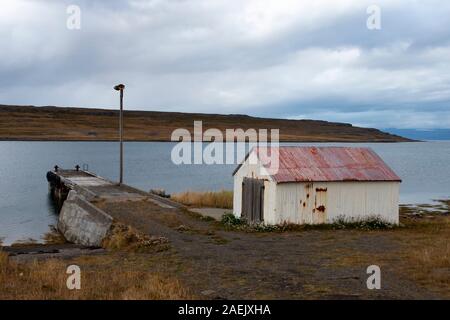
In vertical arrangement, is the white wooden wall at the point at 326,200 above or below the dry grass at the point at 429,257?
above

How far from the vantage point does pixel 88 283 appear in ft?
36.9

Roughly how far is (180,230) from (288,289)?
29.8ft

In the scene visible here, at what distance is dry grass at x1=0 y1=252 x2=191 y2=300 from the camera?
10.1 metres

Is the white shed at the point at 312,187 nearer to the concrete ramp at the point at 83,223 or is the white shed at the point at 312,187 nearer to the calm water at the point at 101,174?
the concrete ramp at the point at 83,223

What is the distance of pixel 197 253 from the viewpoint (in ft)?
50.1

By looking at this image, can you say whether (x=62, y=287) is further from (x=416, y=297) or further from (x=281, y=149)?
(x=281, y=149)

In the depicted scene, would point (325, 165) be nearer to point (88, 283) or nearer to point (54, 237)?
point (88, 283)

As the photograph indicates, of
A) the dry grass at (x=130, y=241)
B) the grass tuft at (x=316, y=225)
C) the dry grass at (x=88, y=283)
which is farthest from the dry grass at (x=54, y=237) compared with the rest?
the dry grass at (x=88, y=283)

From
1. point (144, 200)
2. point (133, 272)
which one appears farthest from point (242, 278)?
point (144, 200)

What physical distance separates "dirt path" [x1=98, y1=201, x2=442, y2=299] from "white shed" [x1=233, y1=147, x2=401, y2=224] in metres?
1.10

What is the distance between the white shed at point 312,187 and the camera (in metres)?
19.7

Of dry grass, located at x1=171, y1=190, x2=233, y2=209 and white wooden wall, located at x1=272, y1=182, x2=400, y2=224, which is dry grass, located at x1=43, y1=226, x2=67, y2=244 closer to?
dry grass, located at x1=171, y1=190, x2=233, y2=209

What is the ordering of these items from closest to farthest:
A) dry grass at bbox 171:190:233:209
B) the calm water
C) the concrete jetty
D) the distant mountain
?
1. the concrete jetty
2. the calm water
3. dry grass at bbox 171:190:233:209
4. the distant mountain

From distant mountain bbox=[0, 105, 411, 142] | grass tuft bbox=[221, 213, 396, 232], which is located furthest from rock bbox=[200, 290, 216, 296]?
distant mountain bbox=[0, 105, 411, 142]
